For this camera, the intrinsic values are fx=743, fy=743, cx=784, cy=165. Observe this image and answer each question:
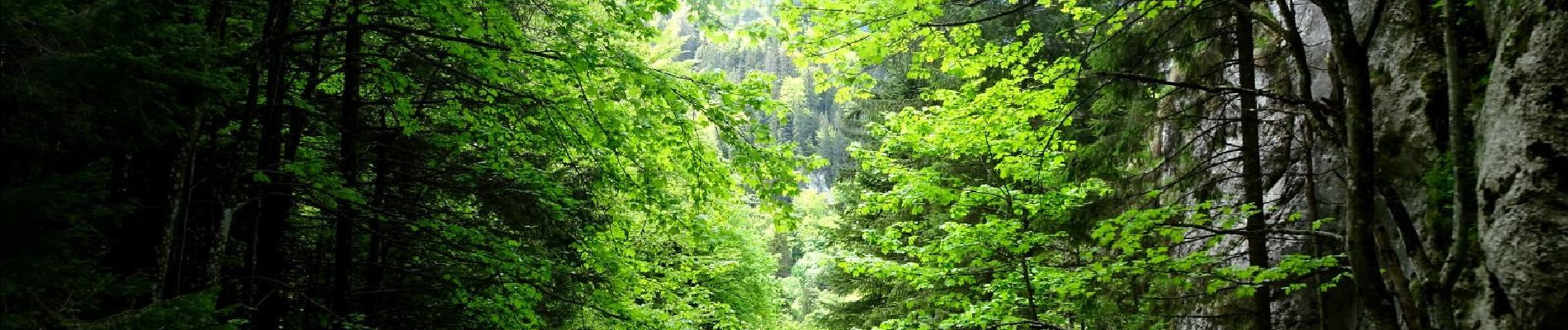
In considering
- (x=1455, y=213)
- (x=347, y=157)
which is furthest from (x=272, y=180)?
(x=1455, y=213)

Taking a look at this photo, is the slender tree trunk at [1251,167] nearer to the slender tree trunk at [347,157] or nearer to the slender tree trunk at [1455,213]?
the slender tree trunk at [1455,213]

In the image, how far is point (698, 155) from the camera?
5.50 meters

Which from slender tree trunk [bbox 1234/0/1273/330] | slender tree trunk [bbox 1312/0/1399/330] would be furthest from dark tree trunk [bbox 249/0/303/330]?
slender tree trunk [bbox 1234/0/1273/330]

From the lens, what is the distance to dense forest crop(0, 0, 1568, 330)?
2.64 metres

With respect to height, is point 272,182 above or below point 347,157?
below

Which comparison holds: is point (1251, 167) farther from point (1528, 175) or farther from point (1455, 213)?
point (1528, 175)

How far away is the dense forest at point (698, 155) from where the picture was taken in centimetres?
264

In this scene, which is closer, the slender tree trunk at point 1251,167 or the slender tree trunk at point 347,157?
the slender tree trunk at point 347,157

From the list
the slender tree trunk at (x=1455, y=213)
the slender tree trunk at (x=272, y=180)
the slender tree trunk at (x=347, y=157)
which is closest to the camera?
the slender tree trunk at (x=1455, y=213)

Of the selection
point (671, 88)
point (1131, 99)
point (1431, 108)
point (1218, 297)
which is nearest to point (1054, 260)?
point (1218, 297)

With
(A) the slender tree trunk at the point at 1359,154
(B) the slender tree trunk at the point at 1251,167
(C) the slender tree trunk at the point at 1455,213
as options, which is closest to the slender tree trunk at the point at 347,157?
(A) the slender tree trunk at the point at 1359,154

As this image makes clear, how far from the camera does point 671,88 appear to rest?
489cm

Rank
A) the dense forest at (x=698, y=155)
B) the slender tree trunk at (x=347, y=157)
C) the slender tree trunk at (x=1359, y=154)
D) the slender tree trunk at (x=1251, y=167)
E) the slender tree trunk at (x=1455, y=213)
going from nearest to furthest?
the dense forest at (x=698, y=155) < the slender tree trunk at (x=1455, y=213) < the slender tree trunk at (x=1359, y=154) < the slender tree trunk at (x=347, y=157) < the slender tree trunk at (x=1251, y=167)

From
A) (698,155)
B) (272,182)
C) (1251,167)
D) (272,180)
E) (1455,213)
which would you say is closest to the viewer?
(1455,213)
